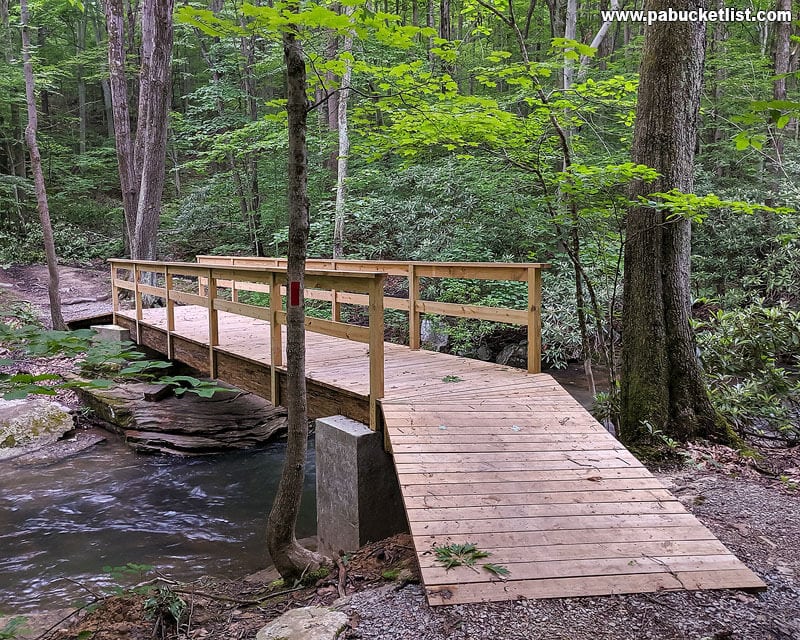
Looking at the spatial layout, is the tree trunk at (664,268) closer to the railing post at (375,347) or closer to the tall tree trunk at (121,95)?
the railing post at (375,347)

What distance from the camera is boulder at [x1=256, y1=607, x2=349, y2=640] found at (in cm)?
245

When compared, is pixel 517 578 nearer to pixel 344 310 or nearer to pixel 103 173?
pixel 344 310

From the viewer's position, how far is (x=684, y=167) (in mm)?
4945

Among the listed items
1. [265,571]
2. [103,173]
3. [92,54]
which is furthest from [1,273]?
[265,571]

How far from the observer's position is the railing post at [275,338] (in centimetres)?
537

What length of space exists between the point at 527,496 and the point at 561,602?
0.87 m

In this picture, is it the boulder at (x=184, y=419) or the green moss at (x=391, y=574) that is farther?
the boulder at (x=184, y=419)

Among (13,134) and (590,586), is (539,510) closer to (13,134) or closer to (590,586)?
(590,586)

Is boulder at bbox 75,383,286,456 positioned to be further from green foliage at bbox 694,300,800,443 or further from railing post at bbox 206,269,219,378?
green foliage at bbox 694,300,800,443

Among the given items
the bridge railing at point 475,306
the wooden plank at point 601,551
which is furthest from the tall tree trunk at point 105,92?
the wooden plank at point 601,551

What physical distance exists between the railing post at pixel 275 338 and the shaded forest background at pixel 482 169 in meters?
1.77

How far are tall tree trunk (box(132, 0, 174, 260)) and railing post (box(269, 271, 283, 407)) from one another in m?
7.25

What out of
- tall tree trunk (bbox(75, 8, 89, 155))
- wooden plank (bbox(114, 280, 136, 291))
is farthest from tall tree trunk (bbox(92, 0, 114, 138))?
wooden plank (bbox(114, 280, 136, 291))

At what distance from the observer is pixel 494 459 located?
372 cm
